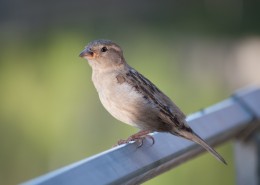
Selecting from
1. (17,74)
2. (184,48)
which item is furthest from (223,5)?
(17,74)

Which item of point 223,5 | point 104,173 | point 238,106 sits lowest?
point 223,5

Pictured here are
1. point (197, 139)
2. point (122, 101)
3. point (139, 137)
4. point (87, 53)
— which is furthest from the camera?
point (87, 53)

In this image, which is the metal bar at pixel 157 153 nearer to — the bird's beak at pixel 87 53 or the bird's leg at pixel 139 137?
the bird's leg at pixel 139 137

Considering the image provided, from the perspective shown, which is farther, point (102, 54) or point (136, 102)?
point (102, 54)

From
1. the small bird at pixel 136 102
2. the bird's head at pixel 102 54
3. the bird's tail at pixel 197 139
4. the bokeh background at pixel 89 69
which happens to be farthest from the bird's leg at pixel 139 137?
the bokeh background at pixel 89 69

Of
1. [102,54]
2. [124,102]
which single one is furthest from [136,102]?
[102,54]

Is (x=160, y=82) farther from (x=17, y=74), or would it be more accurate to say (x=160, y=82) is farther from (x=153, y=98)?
(x=153, y=98)

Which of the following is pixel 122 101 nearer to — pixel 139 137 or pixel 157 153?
pixel 139 137

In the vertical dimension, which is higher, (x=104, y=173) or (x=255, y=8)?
(x=104, y=173)
